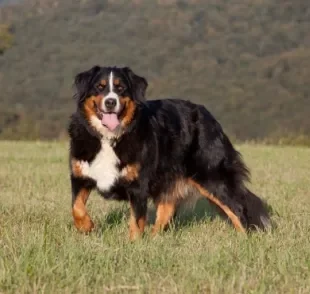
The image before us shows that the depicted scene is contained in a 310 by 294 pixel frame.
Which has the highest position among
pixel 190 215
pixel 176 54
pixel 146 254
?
pixel 146 254

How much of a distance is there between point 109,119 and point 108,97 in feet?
0.73

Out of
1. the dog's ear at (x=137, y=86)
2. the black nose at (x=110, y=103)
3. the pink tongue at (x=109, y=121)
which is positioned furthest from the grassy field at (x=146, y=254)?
the dog's ear at (x=137, y=86)

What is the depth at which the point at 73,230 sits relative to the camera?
7.05 meters

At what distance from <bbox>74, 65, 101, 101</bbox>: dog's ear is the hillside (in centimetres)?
3938

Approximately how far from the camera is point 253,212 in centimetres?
809

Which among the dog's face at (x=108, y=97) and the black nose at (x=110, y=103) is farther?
the dog's face at (x=108, y=97)

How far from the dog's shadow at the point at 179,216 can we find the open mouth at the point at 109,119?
1.13 meters

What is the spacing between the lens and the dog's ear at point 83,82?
698 cm

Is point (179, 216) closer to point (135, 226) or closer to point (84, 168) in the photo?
point (135, 226)

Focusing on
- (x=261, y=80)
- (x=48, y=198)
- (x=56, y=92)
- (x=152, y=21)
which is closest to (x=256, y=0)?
(x=152, y=21)

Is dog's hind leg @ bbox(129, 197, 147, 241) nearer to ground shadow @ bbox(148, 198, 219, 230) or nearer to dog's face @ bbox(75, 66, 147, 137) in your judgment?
dog's face @ bbox(75, 66, 147, 137)

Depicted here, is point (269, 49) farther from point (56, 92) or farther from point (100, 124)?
point (100, 124)

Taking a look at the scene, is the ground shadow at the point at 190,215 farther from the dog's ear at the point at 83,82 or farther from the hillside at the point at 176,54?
the hillside at the point at 176,54

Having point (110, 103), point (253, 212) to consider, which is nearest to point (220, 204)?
point (253, 212)
